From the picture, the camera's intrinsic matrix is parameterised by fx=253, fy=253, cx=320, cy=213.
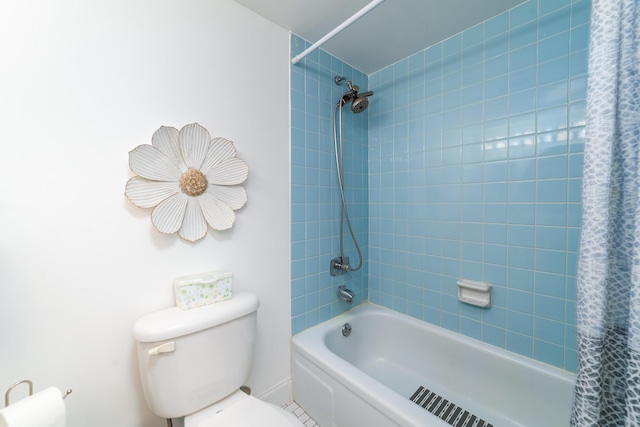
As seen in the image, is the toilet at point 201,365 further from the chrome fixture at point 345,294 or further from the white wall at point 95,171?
the chrome fixture at point 345,294

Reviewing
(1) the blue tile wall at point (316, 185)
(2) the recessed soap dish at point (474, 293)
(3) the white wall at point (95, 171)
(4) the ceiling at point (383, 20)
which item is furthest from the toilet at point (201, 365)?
(4) the ceiling at point (383, 20)

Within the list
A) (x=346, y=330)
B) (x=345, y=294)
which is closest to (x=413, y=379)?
(x=346, y=330)

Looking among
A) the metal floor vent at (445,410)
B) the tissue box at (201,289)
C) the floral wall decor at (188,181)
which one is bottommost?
the metal floor vent at (445,410)

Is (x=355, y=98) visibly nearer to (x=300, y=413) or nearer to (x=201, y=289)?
(x=201, y=289)

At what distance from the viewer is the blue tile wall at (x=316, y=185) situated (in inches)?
58.7

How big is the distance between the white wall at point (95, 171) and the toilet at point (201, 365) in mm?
163

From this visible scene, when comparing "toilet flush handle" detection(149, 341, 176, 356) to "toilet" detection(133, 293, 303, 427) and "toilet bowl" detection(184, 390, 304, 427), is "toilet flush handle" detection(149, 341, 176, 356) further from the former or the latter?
"toilet bowl" detection(184, 390, 304, 427)

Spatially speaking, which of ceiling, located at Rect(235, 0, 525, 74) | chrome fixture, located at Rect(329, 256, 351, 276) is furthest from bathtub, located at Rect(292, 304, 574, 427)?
ceiling, located at Rect(235, 0, 525, 74)

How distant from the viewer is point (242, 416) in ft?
3.08

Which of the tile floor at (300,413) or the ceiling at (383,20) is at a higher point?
the ceiling at (383,20)

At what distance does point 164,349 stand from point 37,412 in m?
0.30

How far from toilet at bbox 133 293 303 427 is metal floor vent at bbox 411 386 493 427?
33.2 inches

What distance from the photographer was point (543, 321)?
122 centimetres

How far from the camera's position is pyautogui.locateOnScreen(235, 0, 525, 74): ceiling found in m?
1.23
